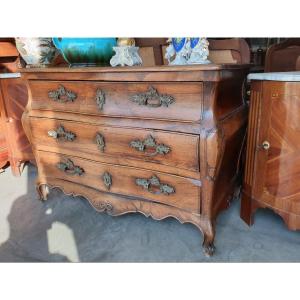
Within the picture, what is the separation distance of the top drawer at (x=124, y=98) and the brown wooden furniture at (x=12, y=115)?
0.58 meters

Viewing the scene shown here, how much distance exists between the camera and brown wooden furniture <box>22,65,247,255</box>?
108 cm

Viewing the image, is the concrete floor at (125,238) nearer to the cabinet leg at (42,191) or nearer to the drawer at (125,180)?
the cabinet leg at (42,191)

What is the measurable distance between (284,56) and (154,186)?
47.6 inches

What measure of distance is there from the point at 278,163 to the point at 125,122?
0.74 m

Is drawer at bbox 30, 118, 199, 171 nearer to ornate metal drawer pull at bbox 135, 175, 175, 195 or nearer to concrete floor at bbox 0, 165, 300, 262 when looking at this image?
ornate metal drawer pull at bbox 135, 175, 175, 195

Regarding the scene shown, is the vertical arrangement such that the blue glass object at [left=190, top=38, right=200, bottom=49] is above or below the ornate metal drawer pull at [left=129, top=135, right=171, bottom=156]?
above

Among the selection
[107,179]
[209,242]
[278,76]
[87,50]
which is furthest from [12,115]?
[278,76]

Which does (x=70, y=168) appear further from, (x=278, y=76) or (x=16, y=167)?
(x=278, y=76)

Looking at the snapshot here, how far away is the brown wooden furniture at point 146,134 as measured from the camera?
108 cm

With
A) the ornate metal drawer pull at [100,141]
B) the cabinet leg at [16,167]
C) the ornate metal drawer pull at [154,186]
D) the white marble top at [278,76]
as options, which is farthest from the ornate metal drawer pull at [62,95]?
the cabinet leg at [16,167]

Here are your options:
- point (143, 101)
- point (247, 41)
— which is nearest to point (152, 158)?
point (143, 101)

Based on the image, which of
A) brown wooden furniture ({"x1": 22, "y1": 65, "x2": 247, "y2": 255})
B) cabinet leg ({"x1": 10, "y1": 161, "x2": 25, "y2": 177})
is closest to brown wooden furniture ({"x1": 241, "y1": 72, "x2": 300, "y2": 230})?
brown wooden furniture ({"x1": 22, "y1": 65, "x2": 247, "y2": 255})

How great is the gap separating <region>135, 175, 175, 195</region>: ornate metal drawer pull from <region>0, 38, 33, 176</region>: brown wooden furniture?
4.00 ft
